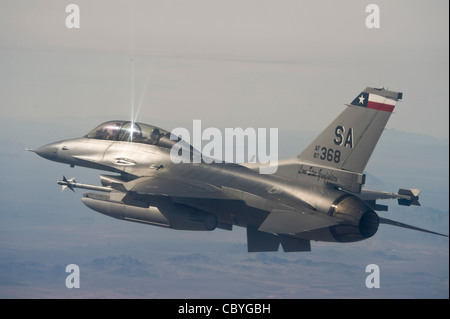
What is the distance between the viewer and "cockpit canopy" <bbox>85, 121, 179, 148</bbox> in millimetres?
28406

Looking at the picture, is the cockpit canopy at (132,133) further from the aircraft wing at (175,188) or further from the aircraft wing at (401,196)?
the aircraft wing at (401,196)

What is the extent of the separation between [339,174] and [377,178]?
103 metres

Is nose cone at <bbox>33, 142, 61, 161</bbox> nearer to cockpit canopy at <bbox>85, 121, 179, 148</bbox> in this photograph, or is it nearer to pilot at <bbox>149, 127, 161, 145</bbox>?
cockpit canopy at <bbox>85, 121, 179, 148</bbox>

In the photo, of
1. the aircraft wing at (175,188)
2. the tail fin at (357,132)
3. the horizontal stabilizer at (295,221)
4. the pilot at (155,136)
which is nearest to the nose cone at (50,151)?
the pilot at (155,136)

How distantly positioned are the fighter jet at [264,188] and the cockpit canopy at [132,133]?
0.13 ft

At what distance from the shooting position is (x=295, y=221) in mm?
23219

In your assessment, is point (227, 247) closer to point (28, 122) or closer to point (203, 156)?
point (28, 122)

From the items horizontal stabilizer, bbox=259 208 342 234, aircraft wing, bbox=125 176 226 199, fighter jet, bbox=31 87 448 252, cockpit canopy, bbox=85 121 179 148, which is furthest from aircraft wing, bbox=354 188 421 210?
cockpit canopy, bbox=85 121 179 148

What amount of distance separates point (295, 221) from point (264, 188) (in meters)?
2.17

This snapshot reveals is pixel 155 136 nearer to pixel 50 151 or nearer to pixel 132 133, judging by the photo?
A: pixel 132 133

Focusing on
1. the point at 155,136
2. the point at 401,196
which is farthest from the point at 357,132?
the point at 155,136

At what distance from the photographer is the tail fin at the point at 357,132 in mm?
24109

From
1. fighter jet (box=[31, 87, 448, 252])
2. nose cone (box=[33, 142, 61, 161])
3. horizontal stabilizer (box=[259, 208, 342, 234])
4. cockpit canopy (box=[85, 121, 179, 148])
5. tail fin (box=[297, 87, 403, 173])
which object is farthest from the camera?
nose cone (box=[33, 142, 61, 161])

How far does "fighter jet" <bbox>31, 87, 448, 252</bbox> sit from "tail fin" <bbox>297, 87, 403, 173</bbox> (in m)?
0.03
